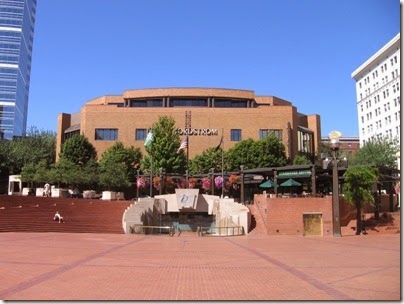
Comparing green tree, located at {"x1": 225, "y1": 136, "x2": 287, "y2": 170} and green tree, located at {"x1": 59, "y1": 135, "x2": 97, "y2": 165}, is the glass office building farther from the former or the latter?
green tree, located at {"x1": 225, "y1": 136, "x2": 287, "y2": 170}

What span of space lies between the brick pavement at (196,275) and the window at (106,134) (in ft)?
171

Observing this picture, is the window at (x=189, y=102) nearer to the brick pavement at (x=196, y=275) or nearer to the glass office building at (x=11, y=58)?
the brick pavement at (x=196, y=275)

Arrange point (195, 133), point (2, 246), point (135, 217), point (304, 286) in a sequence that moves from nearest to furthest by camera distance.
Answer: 1. point (304, 286)
2. point (2, 246)
3. point (135, 217)
4. point (195, 133)

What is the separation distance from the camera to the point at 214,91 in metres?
75.1

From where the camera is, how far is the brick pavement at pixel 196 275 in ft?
31.0

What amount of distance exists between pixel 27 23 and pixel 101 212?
132 metres

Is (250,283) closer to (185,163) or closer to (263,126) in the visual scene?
(185,163)

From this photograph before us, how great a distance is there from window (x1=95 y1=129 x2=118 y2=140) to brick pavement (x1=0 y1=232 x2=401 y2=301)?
171 feet

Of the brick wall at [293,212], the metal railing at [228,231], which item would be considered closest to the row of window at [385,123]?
the metal railing at [228,231]

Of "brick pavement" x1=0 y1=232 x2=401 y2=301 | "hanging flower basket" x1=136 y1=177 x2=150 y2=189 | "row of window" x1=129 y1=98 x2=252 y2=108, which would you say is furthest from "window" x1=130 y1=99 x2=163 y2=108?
"brick pavement" x1=0 y1=232 x2=401 y2=301

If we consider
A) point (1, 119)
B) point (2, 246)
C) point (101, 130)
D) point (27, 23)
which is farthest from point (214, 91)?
point (27, 23)

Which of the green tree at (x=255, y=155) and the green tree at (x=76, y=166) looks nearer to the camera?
the green tree at (x=76, y=166)

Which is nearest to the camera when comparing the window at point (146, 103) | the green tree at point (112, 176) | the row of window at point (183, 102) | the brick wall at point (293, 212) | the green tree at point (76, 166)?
the brick wall at point (293, 212)

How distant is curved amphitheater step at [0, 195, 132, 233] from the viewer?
31.3 meters
